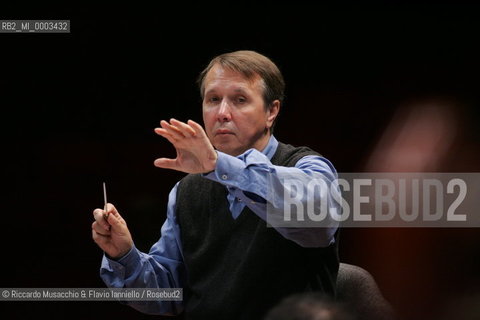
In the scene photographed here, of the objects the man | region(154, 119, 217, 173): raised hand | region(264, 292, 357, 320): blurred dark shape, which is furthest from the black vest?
region(264, 292, 357, 320): blurred dark shape

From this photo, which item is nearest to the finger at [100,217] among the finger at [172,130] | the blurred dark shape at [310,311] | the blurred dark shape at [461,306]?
the finger at [172,130]

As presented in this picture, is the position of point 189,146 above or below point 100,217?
above

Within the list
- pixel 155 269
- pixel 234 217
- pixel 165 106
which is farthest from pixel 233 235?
pixel 165 106

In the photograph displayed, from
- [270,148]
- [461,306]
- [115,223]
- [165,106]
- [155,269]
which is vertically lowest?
[461,306]

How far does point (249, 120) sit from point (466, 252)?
0.57m

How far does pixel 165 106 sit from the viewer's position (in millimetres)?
1808

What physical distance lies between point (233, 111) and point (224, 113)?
2 centimetres

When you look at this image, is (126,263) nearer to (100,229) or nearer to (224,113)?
(100,229)

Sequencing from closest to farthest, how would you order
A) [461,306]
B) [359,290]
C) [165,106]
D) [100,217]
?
[100,217] < [359,290] < [461,306] < [165,106]

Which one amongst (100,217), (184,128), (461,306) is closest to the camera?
(184,128)

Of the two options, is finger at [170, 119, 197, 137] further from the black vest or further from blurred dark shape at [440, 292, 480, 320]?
blurred dark shape at [440, 292, 480, 320]

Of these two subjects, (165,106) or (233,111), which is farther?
(165,106)

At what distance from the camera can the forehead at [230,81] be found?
1.44m

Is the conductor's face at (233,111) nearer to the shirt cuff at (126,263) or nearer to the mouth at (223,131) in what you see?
the mouth at (223,131)
